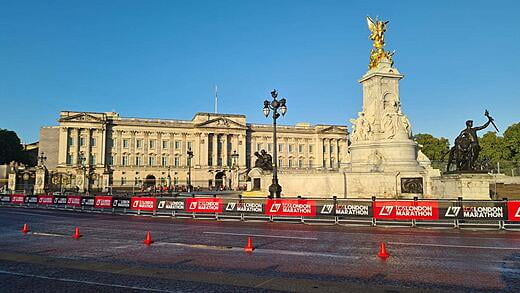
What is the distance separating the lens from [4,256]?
34.4 feet

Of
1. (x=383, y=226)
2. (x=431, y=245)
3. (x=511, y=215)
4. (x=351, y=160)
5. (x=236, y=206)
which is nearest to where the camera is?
(x=431, y=245)

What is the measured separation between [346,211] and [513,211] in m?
7.03

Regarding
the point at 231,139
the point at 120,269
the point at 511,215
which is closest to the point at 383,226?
the point at 511,215

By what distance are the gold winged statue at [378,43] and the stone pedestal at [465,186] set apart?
40.1 feet

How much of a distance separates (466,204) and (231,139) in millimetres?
96067

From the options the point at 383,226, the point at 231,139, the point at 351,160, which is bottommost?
the point at 383,226

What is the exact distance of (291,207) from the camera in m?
19.7

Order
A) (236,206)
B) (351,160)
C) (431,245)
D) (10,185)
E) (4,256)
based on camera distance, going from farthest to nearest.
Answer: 1. (10,185)
2. (351,160)
3. (236,206)
4. (431,245)
5. (4,256)

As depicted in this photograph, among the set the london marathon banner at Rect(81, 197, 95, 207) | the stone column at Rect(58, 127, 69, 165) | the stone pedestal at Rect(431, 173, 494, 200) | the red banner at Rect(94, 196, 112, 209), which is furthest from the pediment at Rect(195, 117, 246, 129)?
the stone pedestal at Rect(431, 173, 494, 200)

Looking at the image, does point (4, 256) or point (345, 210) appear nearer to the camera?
point (4, 256)

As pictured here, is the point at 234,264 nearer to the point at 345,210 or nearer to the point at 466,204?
the point at 345,210

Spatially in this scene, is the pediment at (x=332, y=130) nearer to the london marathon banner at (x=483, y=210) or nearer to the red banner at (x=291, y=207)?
the red banner at (x=291, y=207)

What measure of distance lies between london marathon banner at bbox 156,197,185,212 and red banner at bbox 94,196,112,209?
516cm

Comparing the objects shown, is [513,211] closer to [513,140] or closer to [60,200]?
[60,200]
